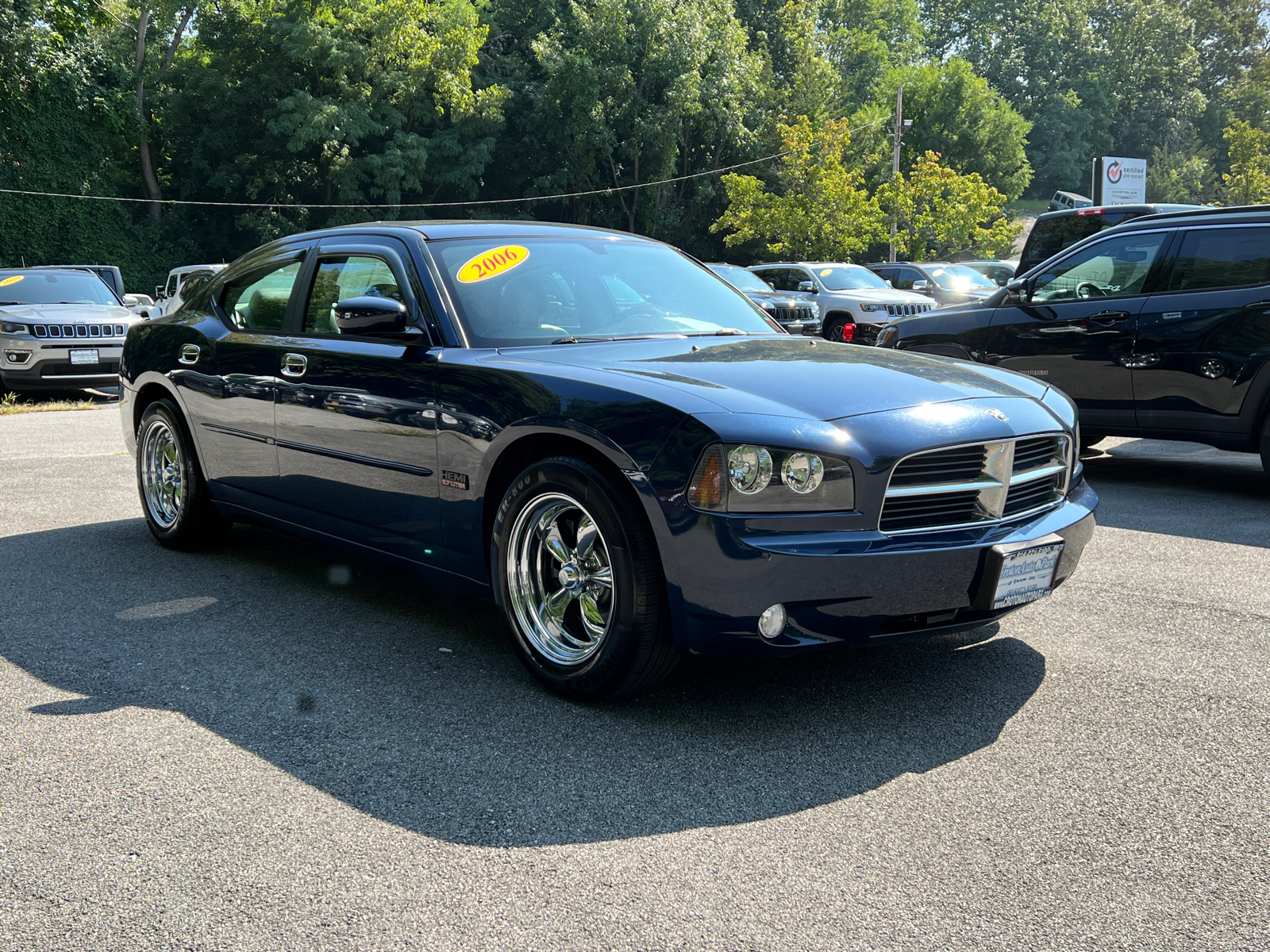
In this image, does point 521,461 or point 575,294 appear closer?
point 521,461

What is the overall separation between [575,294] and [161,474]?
2.91 m

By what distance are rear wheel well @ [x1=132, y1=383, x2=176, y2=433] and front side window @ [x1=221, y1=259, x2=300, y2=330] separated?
26.5 inches

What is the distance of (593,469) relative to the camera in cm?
378

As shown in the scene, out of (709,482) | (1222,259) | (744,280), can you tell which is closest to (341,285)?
(709,482)

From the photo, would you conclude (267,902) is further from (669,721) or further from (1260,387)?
(1260,387)

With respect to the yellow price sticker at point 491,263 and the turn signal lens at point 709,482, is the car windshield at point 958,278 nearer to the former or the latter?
the yellow price sticker at point 491,263

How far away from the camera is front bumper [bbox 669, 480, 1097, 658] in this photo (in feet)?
11.4

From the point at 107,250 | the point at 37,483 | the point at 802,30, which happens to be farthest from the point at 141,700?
the point at 802,30

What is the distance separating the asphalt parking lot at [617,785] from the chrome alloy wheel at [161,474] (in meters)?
1.02

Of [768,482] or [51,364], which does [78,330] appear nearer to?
[51,364]

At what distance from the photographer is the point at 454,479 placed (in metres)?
4.32

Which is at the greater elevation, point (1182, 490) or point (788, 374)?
point (788, 374)

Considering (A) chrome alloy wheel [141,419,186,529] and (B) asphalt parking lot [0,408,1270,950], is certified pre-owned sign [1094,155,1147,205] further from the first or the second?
(B) asphalt parking lot [0,408,1270,950]

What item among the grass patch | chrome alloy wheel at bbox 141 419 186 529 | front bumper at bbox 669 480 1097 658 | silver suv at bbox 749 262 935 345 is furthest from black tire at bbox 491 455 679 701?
silver suv at bbox 749 262 935 345
